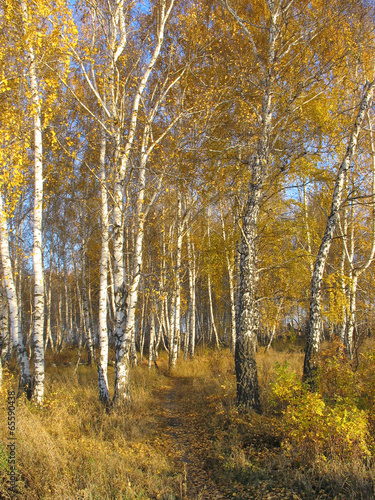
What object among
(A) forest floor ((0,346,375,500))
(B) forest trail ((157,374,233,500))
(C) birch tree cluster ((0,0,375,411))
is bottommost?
(B) forest trail ((157,374,233,500))

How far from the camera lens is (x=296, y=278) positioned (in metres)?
12.8

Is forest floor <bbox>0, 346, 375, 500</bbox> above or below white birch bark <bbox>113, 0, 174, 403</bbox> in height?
below

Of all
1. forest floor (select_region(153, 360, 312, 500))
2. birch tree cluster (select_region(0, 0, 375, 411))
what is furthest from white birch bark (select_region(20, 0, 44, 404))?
forest floor (select_region(153, 360, 312, 500))

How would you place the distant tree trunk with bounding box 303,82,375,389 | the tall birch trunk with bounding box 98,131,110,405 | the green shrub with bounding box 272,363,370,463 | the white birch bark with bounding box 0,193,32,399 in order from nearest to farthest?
1. the green shrub with bounding box 272,363,370,463
2. the white birch bark with bounding box 0,193,32,399
3. the distant tree trunk with bounding box 303,82,375,389
4. the tall birch trunk with bounding box 98,131,110,405

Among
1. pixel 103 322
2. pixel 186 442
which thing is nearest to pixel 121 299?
pixel 103 322

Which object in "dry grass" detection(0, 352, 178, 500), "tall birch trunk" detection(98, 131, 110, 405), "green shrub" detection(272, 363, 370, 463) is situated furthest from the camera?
"tall birch trunk" detection(98, 131, 110, 405)

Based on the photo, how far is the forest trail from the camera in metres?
4.01

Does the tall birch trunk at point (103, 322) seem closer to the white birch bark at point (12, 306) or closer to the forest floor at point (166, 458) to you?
the forest floor at point (166, 458)

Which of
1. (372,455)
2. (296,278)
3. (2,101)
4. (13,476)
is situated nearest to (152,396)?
(13,476)

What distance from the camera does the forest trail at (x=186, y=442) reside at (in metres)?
4.01

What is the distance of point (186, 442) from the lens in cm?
567

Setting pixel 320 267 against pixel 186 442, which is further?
pixel 320 267

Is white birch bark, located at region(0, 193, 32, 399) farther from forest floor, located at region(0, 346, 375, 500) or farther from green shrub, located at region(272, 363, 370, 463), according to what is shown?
green shrub, located at region(272, 363, 370, 463)

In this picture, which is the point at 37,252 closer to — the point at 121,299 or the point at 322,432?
the point at 121,299
